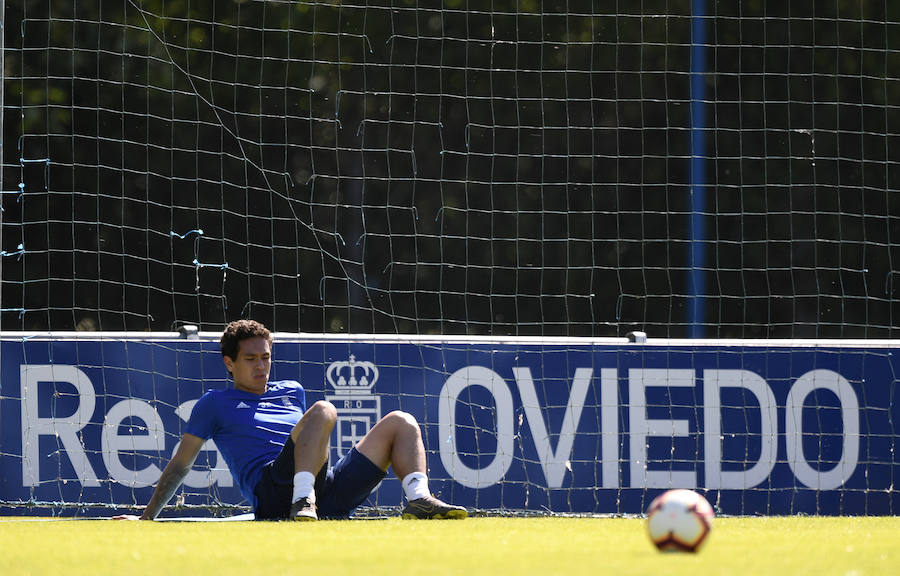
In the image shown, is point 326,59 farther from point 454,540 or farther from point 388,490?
point 454,540

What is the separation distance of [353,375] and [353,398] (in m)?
0.13

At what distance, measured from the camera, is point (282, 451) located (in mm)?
6941

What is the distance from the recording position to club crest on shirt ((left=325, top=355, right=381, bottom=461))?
8.27 meters

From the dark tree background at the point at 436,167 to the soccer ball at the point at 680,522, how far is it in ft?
24.3

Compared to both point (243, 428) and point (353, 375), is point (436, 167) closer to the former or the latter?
point (353, 375)

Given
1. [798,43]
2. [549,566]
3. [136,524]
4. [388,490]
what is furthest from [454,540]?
[798,43]

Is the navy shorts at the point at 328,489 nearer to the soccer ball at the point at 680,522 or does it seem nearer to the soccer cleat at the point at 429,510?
the soccer cleat at the point at 429,510

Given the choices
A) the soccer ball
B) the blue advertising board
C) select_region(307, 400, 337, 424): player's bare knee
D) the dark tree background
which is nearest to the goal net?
the dark tree background

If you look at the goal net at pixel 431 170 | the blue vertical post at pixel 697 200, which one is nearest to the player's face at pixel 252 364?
the blue vertical post at pixel 697 200

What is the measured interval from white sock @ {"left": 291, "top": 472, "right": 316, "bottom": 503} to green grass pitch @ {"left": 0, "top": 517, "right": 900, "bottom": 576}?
0.20 meters

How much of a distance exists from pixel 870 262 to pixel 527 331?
3.05 metres

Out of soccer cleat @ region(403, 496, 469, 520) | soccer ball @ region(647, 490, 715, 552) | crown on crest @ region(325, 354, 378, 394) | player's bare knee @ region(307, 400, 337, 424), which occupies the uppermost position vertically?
crown on crest @ region(325, 354, 378, 394)

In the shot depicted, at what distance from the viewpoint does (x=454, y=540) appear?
5.61 meters

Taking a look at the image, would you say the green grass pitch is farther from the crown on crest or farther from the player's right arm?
the crown on crest
